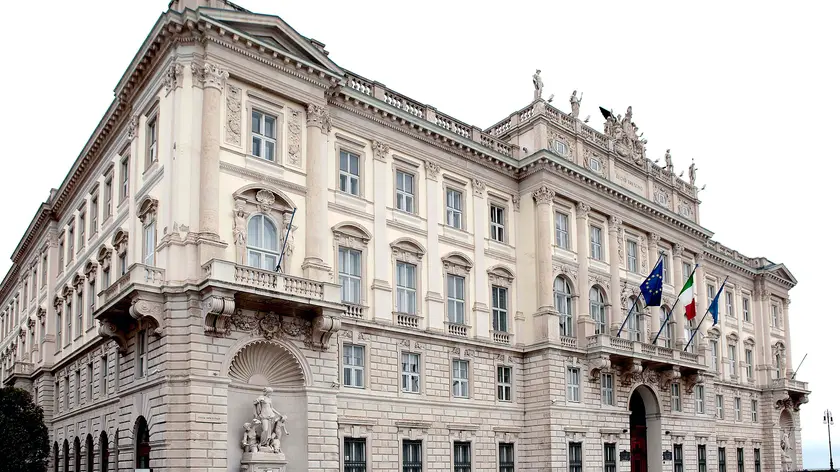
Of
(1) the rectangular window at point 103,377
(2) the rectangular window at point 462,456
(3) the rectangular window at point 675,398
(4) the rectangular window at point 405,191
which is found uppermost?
(4) the rectangular window at point 405,191

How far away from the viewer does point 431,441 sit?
3825cm

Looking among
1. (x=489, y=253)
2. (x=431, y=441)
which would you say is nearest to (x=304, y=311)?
(x=431, y=441)

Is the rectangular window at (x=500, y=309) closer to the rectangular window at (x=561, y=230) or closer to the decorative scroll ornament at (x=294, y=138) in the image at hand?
the rectangular window at (x=561, y=230)

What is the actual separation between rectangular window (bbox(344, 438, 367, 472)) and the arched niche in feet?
11.9

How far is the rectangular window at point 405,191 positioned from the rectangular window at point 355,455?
10355 millimetres

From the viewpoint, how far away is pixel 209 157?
103ft

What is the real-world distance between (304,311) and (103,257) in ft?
38.6

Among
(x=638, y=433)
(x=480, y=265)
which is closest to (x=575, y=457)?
(x=638, y=433)

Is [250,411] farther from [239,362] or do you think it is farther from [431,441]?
[431,441]

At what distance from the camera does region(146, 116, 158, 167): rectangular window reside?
112 feet

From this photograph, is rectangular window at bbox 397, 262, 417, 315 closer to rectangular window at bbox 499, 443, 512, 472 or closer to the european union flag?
rectangular window at bbox 499, 443, 512, 472

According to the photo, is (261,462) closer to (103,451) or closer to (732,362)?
(103,451)

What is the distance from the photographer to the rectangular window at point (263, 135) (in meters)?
33.4

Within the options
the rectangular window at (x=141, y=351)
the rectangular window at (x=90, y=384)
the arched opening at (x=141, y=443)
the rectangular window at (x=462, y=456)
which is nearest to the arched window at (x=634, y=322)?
A: the rectangular window at (x=462, y=456)
